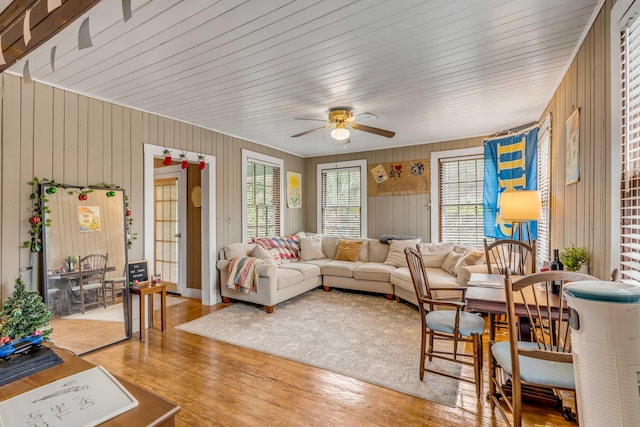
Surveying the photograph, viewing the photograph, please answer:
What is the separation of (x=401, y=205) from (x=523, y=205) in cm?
268

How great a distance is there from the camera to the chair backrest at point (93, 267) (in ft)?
9.96

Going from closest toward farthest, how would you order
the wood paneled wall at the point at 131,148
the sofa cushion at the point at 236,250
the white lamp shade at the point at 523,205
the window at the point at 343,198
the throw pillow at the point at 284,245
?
the wood paneled wall at the point at 131,148, the white lamp shade at the point at 523,205, the sofa cushion at the point at 236,250, the throw pillow at the point at 284,245, the window at the point at 343,198

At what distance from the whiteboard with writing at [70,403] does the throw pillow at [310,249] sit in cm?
453

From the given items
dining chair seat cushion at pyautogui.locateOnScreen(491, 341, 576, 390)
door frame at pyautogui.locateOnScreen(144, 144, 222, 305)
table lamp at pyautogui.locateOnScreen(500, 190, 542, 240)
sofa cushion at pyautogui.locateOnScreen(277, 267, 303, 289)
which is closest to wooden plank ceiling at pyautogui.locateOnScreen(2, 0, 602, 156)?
door frame at pyautogui.locateOnScreen(144, 144, 222, 305)

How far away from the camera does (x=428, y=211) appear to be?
5332mm

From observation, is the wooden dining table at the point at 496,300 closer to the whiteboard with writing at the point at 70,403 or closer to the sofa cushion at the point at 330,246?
the whiteboard with writing at the point at 70,403

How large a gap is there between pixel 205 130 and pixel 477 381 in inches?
172

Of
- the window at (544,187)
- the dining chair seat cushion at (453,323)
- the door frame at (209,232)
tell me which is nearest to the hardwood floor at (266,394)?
the dining chair seat cushion at (453,323)

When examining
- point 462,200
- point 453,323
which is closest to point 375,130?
point 453,323

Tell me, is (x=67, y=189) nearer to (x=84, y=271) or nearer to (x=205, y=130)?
(x=84, y=271)

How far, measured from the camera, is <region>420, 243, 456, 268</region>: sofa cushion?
4621 mm

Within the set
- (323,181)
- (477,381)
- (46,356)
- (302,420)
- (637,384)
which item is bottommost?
(302,420)

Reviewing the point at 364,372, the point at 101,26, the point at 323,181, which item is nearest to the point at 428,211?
the point at 323,181

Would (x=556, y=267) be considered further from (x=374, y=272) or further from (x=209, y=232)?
(x=209, y=232)
